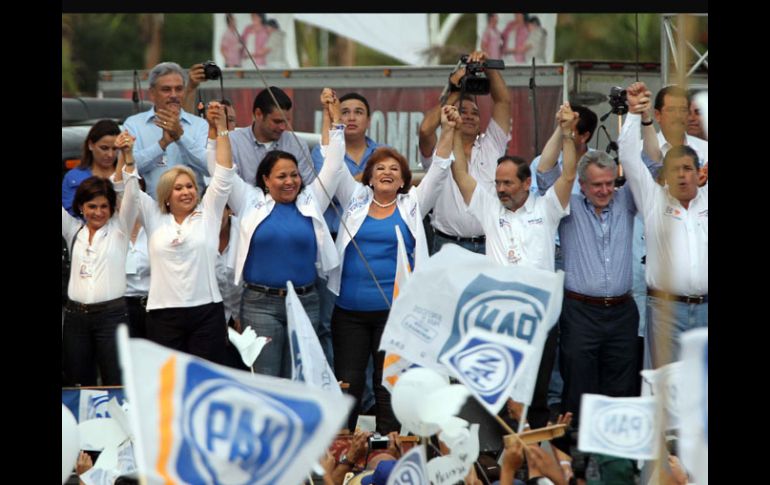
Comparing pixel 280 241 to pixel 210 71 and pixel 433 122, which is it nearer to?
pixel 210 71

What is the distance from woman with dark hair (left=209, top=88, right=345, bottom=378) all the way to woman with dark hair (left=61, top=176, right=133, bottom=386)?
68 centimetres

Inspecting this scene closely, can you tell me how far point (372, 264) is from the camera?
806 cm

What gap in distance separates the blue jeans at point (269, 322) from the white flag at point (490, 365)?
183cm

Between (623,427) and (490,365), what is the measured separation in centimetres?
61

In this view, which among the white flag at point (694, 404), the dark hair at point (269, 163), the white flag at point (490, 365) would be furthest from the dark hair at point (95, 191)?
the white flag at point (694, 404)

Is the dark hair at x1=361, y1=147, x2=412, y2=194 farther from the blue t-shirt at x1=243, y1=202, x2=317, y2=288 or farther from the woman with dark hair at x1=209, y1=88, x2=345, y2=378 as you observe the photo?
the blue t-shirt at x1=243, y1=202, x2=317, y2=288

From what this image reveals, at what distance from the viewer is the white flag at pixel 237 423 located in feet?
15.8

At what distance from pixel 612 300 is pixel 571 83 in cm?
556

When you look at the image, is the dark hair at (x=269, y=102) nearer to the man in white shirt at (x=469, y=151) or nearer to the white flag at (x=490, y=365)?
the man in white shirt at (x=469, y=151)

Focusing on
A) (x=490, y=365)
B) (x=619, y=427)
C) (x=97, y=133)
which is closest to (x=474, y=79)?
(x=97, y=133)

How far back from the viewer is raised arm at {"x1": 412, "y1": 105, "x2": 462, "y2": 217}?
26.5ft

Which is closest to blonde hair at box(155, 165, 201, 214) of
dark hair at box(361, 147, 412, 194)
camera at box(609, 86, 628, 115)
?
dark hair at box(361, 147, 412, 194)

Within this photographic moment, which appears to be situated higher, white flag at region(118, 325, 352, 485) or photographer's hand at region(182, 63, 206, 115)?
photographer's hand at region(182, 63, 206, 115)

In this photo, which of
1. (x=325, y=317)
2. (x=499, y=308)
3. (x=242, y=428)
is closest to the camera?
(x=242, y=428)
